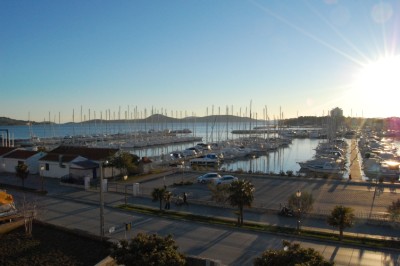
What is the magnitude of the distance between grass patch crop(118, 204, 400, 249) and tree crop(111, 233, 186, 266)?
31.6 feet

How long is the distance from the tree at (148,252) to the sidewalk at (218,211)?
1169 cm

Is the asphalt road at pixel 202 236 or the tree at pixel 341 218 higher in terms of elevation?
the tree at pixel 341 218

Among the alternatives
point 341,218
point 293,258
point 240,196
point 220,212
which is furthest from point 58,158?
point 293,258

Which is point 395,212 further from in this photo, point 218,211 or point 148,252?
point 148,252

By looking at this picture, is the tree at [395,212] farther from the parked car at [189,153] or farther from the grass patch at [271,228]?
the parked car at [189,153]

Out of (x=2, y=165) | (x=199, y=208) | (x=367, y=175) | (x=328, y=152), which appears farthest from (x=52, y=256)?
(x=328, y=152)

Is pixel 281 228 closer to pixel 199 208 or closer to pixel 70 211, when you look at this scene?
pixel 199 208

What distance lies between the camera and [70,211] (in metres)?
26.0

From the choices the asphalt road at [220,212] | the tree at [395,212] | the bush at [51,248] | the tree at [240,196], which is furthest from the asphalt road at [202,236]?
the tree at [395,212]

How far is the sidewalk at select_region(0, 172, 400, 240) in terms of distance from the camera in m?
21.1

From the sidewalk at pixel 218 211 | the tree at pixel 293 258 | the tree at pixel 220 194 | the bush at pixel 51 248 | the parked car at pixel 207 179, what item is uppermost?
the tree at pixel 293 258

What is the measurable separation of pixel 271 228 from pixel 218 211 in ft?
18.4

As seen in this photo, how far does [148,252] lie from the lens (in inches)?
471

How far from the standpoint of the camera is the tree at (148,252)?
11594 millimetres
